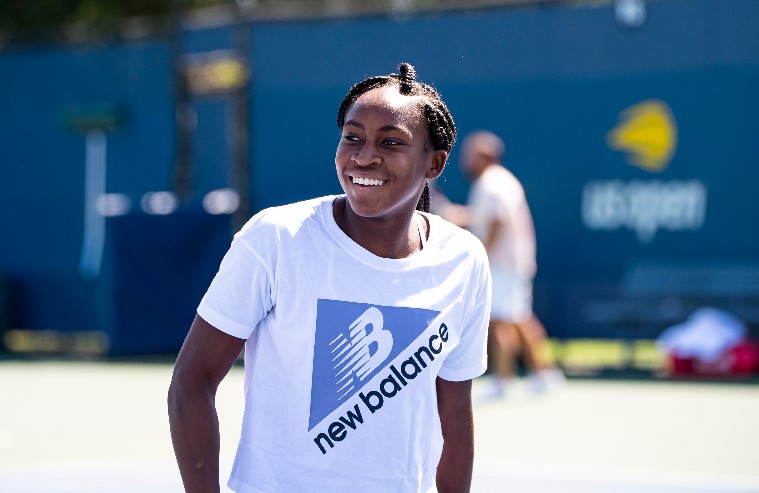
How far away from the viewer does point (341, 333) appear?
2.60 m

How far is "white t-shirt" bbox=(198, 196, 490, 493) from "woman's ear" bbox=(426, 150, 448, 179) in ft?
0.82

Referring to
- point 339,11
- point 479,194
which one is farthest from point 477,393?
point 339,11

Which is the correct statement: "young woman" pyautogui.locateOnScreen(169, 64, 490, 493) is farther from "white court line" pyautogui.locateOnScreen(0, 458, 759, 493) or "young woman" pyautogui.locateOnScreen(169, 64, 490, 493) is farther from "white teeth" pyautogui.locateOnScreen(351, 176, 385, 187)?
"white court line" pyautogui.locateOnScreen(0, 458, 759, 493)

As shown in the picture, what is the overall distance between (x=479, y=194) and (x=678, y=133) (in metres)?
2.43

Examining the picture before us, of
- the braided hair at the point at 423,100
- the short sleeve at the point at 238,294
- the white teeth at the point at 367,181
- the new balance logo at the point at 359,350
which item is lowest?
the new balance logo at the point at 359,350

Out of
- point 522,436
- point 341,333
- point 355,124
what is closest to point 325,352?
point 341,333

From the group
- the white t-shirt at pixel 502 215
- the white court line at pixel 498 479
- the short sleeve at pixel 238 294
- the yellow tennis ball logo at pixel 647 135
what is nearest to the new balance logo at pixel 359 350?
the short sleeve at pixel 238 294

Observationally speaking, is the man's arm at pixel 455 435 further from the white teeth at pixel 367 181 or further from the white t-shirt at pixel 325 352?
the white teeth at pixel 367 181

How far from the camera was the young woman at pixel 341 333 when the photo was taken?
2.55 metres

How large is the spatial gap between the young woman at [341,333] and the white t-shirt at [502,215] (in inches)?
279

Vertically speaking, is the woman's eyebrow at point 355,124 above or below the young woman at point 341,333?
above

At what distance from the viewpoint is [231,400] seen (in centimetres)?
966

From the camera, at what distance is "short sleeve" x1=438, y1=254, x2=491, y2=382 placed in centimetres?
285

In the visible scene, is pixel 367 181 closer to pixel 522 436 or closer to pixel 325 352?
pixel 325 352
